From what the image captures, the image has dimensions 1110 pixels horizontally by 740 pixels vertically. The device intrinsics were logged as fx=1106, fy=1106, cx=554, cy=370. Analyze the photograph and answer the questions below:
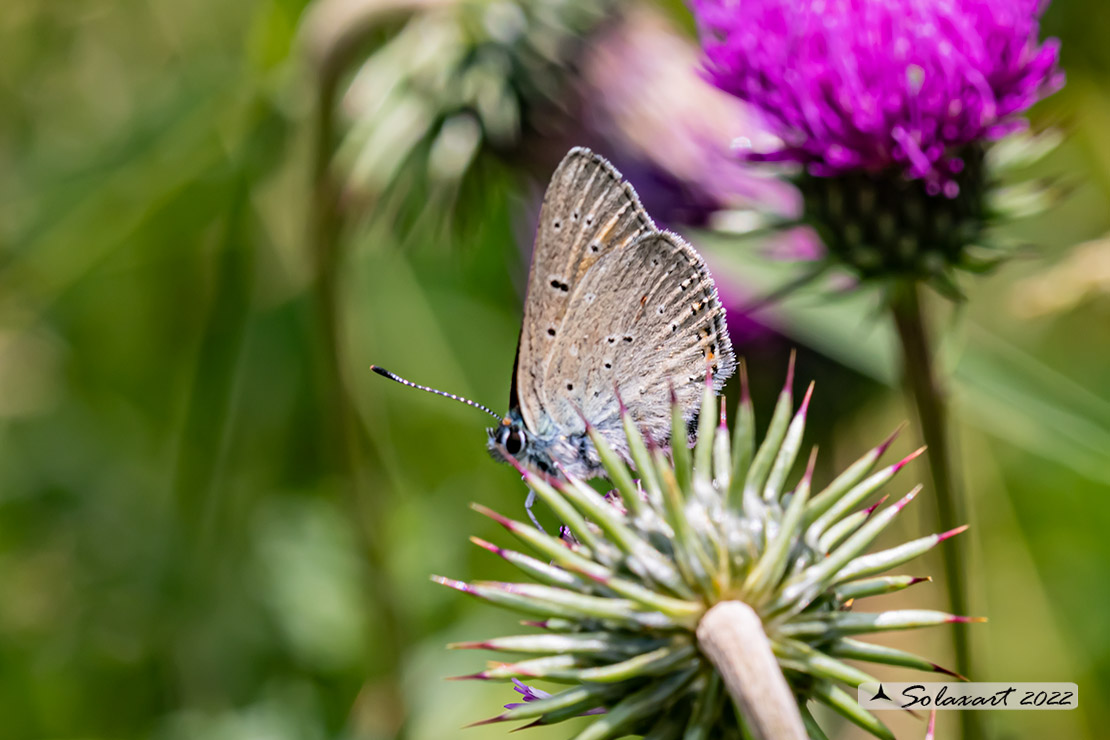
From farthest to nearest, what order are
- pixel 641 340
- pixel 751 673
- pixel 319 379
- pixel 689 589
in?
pixel 319 379, pixel 641 340, pixel 689 589, pixel 751 673

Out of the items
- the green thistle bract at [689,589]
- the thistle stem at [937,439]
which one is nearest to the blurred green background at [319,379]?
the thistle stem at [937,439]

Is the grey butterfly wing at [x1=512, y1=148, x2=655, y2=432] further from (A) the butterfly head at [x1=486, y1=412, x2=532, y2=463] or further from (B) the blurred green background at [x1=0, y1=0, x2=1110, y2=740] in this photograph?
(B) the blurred green background at [x1=0, y1=0, x2=1110, y2=740]

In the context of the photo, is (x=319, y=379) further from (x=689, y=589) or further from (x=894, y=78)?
(x=689, y=589)

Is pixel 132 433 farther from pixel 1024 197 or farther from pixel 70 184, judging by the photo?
pixel 1024 197

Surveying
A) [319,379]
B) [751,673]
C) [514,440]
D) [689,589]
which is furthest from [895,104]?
[319,379]

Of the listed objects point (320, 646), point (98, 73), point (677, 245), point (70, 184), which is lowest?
point (320, 646)

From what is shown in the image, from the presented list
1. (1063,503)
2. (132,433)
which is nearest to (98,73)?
(132,433)

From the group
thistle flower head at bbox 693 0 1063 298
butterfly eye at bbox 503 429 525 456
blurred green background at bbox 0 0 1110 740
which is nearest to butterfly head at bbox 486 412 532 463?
butterfly eye at bbox 503 429 525 456
